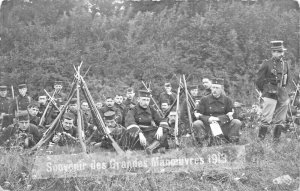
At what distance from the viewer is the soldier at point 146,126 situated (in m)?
7.74

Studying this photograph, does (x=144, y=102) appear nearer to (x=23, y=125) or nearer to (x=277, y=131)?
(x=23, y=125)

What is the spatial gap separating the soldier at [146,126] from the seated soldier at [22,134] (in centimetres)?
195

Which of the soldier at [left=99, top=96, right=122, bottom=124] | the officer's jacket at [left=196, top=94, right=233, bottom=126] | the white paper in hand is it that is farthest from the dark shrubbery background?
the white paper in hand

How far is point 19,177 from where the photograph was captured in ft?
21.9

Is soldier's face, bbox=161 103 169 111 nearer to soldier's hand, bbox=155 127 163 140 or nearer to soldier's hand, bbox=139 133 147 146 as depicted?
soldier's hand, bbox=155 127 163 140

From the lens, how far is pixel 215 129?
24.3 ft

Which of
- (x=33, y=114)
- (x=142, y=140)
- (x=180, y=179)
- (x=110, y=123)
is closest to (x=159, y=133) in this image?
(x=142, y=140)

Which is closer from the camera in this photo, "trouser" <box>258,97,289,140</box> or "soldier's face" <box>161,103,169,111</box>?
"trouser" <box>258,97,289,140</box>

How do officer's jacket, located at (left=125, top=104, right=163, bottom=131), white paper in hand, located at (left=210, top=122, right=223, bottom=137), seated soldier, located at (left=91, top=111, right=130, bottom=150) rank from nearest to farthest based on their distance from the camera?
white paper in hand, located at (left=210, top=122, right=223, bottom=137) → seated soldier, located at (left=91, top=111, right=130, bottom=150) → officer's jacket, located at (left=125, top=104, right=163, bottom=131)

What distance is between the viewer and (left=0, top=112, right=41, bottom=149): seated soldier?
789 centimetres

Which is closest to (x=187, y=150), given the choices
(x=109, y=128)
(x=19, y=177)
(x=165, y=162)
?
(x=165, y=162)

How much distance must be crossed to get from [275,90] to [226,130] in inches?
49.4

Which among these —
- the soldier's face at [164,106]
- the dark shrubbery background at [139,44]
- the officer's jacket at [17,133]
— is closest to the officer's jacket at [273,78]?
the soldier's face at [164,106]

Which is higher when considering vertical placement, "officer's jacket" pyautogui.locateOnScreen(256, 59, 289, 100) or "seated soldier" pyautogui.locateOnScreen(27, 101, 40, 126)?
"officer's jacket" pyautogui.locateOnScreen(256, 59, 289, 100)
